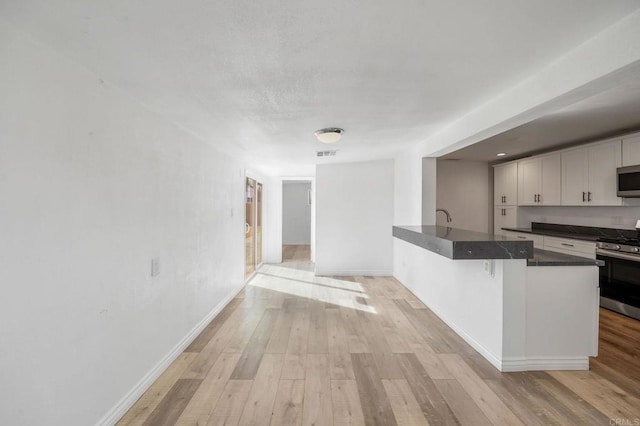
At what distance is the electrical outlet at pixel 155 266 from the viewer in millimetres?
2238

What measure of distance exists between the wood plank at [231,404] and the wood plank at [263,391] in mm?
37

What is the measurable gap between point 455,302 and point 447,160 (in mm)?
3495

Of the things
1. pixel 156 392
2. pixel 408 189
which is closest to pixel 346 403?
pixel 156 392

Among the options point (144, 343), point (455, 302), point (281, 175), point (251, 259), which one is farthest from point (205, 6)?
point (281, 175)

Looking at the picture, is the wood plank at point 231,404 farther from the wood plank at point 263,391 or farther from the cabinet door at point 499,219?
the cabinet door at point 499,219

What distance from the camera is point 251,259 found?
5.87 m

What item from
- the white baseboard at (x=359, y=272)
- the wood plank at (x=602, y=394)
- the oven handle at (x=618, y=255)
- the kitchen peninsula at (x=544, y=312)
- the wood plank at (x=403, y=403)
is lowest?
the wood plank at (x=403, y=403)

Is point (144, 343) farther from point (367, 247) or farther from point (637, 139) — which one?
point (637, 139)

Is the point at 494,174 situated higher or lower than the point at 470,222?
higher

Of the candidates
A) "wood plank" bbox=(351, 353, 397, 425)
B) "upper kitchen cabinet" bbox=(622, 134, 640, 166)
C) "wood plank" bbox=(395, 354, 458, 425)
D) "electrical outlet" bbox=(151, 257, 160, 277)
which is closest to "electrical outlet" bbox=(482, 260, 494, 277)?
"wood plank" bbox=(395, 354, 458, 425)

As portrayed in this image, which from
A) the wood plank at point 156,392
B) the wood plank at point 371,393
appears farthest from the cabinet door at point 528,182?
the wood plank at point 156,392

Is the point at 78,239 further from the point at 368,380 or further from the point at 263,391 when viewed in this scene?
the point at 368,380

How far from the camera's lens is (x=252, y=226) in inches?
232

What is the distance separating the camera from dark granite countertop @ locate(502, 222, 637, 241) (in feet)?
12.6
